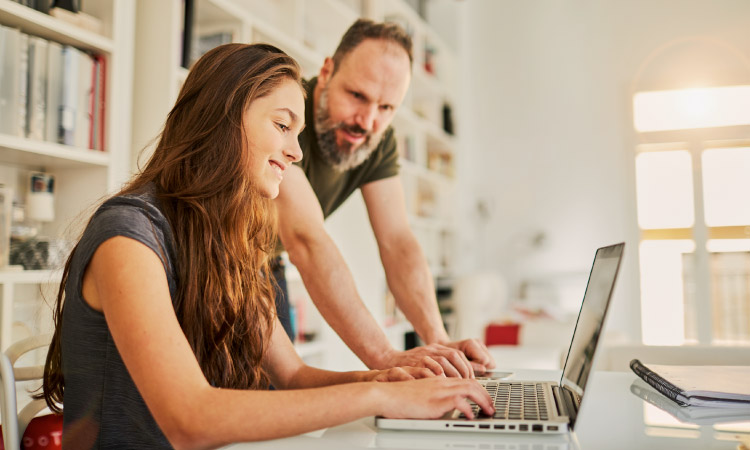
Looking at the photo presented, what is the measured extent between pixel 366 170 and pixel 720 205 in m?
4.44

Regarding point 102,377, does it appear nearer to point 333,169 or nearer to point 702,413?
point 702,413

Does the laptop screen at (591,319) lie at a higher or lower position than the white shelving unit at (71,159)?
lower

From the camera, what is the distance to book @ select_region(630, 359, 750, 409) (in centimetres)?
84

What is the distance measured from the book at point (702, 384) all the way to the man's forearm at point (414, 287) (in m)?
0.49

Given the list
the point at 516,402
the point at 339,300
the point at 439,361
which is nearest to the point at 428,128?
the point at 339,300

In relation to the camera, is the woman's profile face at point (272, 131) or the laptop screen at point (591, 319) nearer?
the laptop screen at point (591, 319)

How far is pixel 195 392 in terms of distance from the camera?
2.35 ft

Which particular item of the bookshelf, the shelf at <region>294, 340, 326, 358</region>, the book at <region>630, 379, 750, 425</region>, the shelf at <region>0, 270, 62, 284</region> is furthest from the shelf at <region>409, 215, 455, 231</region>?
the book at <region>630, 379, 750, 425</region>

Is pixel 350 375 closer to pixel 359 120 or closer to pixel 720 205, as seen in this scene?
pixel 359 120

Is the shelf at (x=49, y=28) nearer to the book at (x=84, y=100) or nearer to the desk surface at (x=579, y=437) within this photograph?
the book at (x=84, y=100)

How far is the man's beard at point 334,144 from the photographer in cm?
163

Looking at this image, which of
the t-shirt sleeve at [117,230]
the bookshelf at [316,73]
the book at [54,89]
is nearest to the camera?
the t-shirt sleeve at [117,230]

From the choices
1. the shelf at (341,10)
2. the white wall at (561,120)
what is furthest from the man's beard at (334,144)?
the white wall at (561,120)

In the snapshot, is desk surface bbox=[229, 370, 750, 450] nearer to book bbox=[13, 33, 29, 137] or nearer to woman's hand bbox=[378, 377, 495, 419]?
woman's hand bbox=[378, 377, 495, 419]
